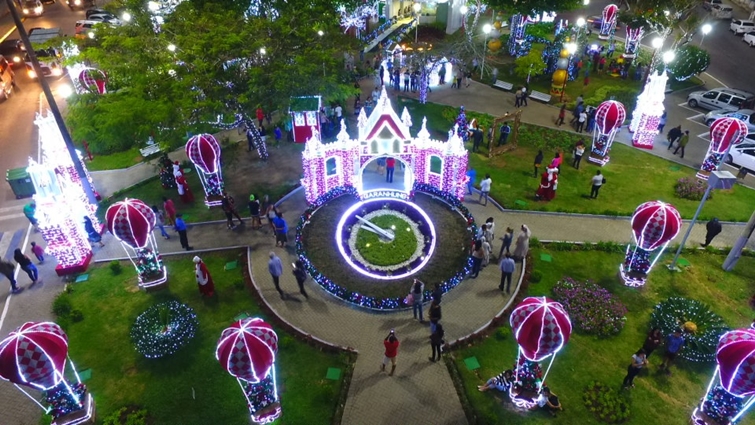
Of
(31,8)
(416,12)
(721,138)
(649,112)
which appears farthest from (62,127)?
(31,8)

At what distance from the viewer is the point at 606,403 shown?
14.5 meters

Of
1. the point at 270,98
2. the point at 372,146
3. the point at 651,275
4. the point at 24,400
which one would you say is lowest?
the point at 24,400

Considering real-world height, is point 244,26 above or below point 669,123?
above

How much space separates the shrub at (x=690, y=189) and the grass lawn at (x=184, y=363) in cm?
1899

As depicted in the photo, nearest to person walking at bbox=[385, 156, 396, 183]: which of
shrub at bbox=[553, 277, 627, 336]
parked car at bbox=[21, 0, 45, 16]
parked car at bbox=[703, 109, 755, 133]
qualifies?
shrub at bbox=[553, 277, 627, 336]

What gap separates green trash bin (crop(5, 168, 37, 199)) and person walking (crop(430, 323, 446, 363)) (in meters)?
22.0

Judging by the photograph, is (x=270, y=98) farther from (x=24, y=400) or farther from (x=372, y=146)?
(x=24, y=400)

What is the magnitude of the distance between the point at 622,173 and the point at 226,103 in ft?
69.0

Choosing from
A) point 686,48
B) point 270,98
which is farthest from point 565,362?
point 686,48

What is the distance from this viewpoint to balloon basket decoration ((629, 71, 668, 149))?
26312 millimetres

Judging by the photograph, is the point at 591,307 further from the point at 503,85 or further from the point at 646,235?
the point at 503,85

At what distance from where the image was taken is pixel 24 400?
1530 centimetres

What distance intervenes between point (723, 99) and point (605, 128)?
12.8m

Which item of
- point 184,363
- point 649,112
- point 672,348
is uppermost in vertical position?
point 649,112
